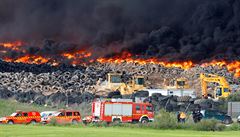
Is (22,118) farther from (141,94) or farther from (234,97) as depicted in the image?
(234,97)

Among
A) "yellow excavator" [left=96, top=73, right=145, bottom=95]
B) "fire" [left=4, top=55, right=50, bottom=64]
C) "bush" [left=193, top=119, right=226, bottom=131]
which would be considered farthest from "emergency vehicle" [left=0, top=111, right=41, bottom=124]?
"fire" [left=4, top=55, right=50, bottom=64]

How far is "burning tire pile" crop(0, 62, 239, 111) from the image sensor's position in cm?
7569

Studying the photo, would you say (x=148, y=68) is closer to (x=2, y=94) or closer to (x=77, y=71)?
(x=77, y=71)

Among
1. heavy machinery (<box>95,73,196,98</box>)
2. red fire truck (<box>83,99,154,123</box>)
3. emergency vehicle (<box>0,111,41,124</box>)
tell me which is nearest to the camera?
emergency vehicle (<box>0,111,41,124</box>)

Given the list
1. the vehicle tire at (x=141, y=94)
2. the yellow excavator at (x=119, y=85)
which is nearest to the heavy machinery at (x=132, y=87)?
the yellow excavator at (x=119, y=85)

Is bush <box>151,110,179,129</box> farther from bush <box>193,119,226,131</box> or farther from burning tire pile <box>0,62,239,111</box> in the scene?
burning tire pile <box>0,62,239,111</box>

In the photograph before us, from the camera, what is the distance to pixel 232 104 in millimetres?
66938

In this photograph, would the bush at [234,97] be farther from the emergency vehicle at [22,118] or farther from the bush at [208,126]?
the bush at [208,126]

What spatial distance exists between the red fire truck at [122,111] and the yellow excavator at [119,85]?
1073 inches

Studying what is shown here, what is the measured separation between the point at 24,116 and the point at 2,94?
72.8 ft

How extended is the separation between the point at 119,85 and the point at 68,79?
11.4 m

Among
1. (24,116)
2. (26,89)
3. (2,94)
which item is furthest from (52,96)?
(24,116)

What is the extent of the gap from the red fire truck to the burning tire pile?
47.0 ft

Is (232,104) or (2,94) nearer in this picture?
(232,104)
